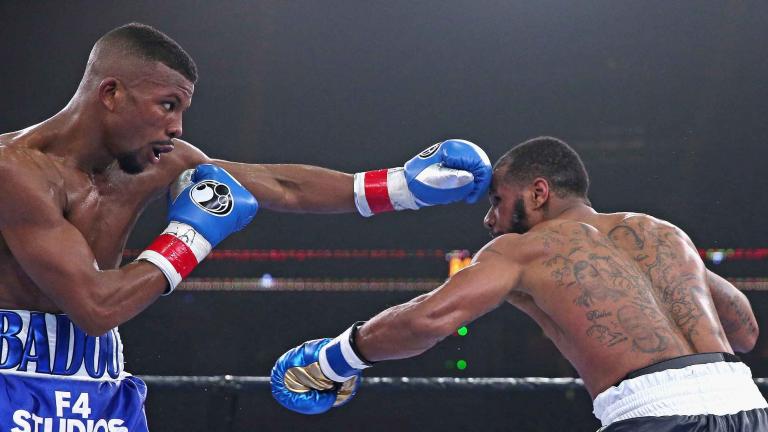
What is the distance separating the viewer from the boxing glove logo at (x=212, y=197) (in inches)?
73.3

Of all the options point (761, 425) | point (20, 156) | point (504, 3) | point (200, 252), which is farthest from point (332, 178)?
point (504, 3)

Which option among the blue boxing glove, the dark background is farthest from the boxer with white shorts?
the dark background

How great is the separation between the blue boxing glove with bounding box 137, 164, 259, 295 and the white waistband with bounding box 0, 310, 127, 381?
20 centimetres

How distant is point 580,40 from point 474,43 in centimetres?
54

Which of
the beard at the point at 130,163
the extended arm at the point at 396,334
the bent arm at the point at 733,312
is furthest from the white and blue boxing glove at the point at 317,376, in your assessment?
the bent arm at the point at 733,312

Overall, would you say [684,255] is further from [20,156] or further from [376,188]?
[20,156]

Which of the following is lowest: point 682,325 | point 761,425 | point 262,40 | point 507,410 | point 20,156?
point 507,410

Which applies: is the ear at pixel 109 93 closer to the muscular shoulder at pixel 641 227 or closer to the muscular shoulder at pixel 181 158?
the muscular shoulder at pixel 181 158

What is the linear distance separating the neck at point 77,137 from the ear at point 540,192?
0.97 m

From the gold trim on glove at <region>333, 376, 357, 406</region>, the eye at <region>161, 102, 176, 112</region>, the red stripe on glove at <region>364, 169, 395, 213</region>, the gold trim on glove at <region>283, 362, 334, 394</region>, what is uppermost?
the eye at <region>161, 102, 176, 112</region>

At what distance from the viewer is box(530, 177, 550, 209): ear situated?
2035 mm

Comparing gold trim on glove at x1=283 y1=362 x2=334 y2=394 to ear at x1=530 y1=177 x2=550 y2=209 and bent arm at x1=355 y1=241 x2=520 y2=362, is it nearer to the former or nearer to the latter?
bent arm at x1=355 y1=241 x2=520 y2=362

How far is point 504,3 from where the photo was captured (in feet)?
14.7

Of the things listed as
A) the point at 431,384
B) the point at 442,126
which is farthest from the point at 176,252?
the point at 442,126
